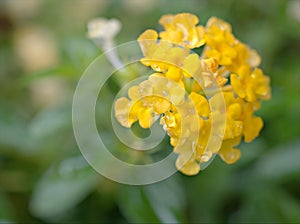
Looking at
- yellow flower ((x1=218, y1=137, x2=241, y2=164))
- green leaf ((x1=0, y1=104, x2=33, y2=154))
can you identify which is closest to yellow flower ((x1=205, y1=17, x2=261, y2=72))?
yellow flower ((x1=218, y1=137, x2=241, y2=164))

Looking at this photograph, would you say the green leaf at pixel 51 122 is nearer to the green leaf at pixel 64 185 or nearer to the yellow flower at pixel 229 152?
the green leaf at pixel 64 185

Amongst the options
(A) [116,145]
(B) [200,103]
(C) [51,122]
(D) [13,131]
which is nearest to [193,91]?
(B) [200,103]

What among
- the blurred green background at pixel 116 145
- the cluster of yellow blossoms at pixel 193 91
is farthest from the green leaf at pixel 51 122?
the cluster of yellow blossoms at pixel 193 91

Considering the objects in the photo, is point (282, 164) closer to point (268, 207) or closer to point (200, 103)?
point (268, 207)

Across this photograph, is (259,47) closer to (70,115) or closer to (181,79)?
(70,115)

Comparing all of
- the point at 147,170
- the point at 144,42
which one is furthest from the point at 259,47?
the point at 144,42

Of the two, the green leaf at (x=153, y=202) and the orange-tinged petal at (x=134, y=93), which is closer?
the orange-tinged petal at (x=134, y=93)
